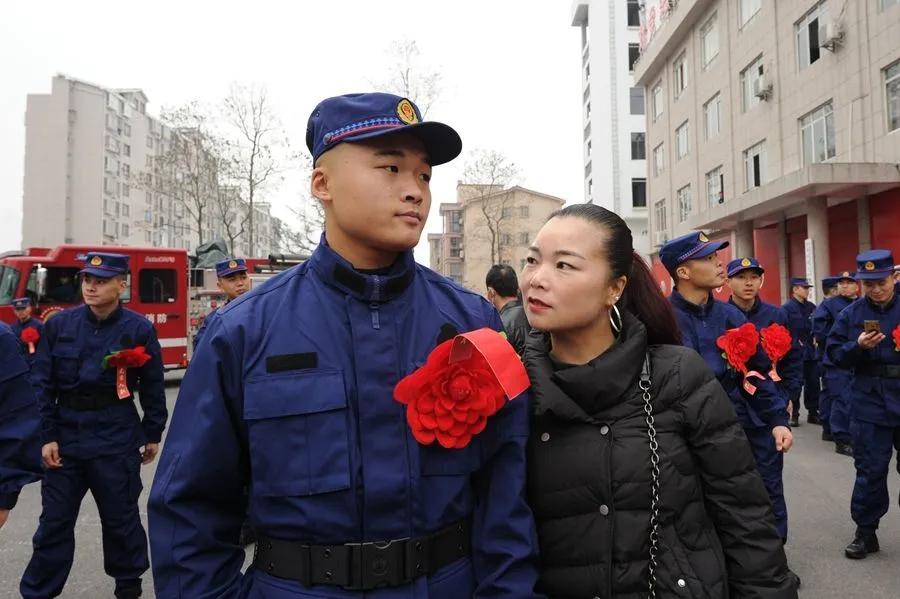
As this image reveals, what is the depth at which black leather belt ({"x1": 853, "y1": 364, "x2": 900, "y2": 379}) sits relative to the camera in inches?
181

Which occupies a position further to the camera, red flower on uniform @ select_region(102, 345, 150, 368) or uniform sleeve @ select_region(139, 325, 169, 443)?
uniform sleeve @ select_region(139, 325, 169, 443)

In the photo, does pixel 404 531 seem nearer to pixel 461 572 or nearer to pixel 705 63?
pixel 461 572

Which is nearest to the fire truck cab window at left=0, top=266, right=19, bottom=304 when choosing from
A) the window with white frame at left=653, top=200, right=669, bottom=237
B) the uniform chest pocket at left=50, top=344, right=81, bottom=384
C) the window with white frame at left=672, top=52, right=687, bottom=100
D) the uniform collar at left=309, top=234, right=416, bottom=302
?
the uniform chest pocket at left=50, top=344, right=81, bottom=384

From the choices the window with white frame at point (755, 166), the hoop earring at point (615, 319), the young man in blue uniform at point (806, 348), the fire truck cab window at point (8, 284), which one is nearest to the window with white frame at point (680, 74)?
the window with white frame at point (755, 166)

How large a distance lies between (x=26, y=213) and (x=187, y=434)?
6580 cm

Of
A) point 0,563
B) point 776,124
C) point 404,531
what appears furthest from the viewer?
point 776,124

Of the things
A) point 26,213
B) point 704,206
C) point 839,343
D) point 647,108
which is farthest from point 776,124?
point 26,213

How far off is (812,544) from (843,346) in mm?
1551

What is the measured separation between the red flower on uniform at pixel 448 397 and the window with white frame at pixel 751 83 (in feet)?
70.0

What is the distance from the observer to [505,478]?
1.65m

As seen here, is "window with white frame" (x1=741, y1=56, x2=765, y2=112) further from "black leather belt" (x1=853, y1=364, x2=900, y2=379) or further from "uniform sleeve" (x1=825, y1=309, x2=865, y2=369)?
"black leather belt" (x1=853, y1=364, x2=900, y2=379)

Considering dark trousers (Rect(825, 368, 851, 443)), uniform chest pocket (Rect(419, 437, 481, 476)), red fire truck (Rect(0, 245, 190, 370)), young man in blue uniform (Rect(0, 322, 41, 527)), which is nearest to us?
uniform chest pocket (Rect(419, 437, 481, 476))

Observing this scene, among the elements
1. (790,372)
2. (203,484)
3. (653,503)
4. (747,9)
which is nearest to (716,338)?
(790,372)

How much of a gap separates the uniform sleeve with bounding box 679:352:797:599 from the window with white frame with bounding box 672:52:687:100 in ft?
91.2
